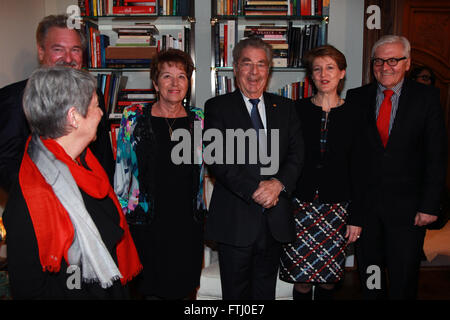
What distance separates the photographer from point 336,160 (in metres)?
2.03

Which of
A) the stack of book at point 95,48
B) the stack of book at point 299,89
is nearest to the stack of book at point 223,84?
the stack of book at point 299,89

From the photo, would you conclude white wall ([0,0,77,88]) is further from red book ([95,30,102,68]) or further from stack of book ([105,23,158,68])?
stack of book ([105,23,158,68])

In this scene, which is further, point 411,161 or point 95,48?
point 95,48

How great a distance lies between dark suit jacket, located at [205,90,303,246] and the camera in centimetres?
182

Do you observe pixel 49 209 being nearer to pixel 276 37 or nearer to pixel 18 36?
pixel 18 36

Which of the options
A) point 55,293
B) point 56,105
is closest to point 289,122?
point 56,105

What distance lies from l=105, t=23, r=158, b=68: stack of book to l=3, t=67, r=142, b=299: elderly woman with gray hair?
6.76ft

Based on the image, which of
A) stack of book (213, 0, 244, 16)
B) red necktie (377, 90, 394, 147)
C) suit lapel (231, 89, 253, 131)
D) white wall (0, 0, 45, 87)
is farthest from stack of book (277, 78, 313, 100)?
white wall (0, 0, 45, 87)

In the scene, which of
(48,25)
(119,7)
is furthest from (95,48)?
(48,25)

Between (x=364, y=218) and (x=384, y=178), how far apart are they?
0.27 m

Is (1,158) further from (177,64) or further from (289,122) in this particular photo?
(289,122)

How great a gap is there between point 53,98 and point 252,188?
1.02 metres

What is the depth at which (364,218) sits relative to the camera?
205 centimetres

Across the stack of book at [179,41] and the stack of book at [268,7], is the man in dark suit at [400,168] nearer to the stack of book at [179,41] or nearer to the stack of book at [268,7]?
the stack of book at [268,7]
